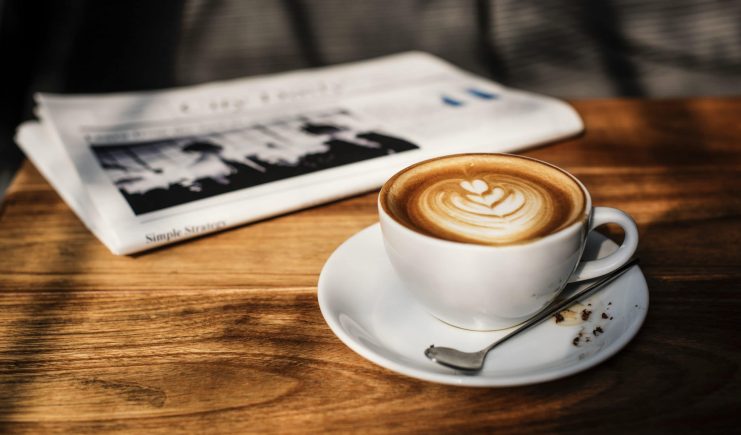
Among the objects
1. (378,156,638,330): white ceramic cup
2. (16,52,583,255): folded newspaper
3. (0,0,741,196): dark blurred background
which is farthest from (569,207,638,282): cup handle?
(0,0,741,196): dark blurred background

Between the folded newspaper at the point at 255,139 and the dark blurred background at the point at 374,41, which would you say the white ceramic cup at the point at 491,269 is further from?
the dark blurred background at the point at 374,41

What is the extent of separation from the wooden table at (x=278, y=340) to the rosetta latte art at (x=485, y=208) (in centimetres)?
9

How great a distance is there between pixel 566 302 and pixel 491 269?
3.3 inches

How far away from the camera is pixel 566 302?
430 mm

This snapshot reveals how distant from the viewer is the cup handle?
1.40 feet

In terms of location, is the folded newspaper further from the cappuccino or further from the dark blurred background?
the dark blurred background

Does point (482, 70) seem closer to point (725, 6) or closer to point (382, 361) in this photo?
point (725, 6)

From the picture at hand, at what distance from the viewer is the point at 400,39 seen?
1271mm

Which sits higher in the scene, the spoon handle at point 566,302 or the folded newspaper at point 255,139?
the folded newspaper at point 255,139

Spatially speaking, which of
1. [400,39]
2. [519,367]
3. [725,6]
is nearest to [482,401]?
[519,367]

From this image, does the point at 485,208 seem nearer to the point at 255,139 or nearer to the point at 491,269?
the point at 491,269

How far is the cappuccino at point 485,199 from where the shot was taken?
40cm

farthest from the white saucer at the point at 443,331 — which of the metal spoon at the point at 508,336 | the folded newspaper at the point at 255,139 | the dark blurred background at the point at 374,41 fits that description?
the dark blurred background at the point at 374,41

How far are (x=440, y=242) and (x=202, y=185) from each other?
1.06 feet
